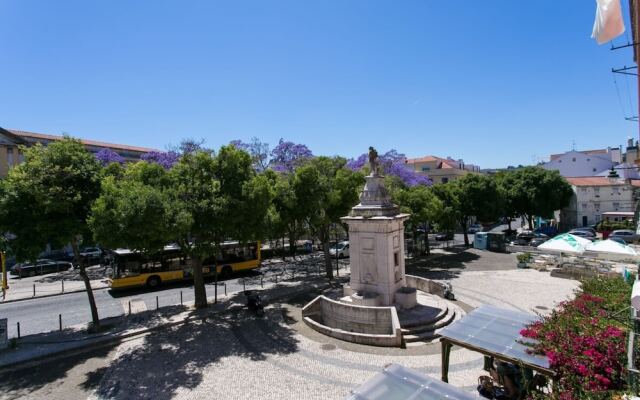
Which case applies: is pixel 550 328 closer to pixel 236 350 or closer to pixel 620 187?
pixel 236 350

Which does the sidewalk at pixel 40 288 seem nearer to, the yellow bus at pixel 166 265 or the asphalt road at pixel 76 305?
the asphalt road at pixel 76 305

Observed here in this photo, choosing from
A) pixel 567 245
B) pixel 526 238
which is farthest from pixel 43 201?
pixel 526 238

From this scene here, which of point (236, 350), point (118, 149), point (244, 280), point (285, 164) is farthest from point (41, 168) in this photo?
point (118, 149)

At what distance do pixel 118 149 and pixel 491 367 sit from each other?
5295 cm

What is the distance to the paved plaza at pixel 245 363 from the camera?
10.2 meters

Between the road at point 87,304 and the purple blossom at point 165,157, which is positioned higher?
the purple blossom at point 165,157

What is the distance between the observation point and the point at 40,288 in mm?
23750

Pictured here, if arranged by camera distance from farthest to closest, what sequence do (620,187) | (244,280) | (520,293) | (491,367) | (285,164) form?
(620,187)
(285,164)
(244,280)
(520,293)
(491,367)

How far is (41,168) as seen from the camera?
13594 mm

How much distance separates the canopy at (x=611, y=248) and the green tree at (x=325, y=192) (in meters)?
14.9

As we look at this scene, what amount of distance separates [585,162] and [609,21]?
60.0 meters

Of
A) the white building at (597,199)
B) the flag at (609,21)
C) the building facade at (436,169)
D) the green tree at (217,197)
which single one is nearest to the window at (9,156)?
the green tree at (217,197)

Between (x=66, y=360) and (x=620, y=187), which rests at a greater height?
(x=620, y=187)

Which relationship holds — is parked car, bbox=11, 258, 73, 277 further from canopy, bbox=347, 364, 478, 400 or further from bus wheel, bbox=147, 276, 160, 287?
canopy, bbox=347, 364, 478, 400
